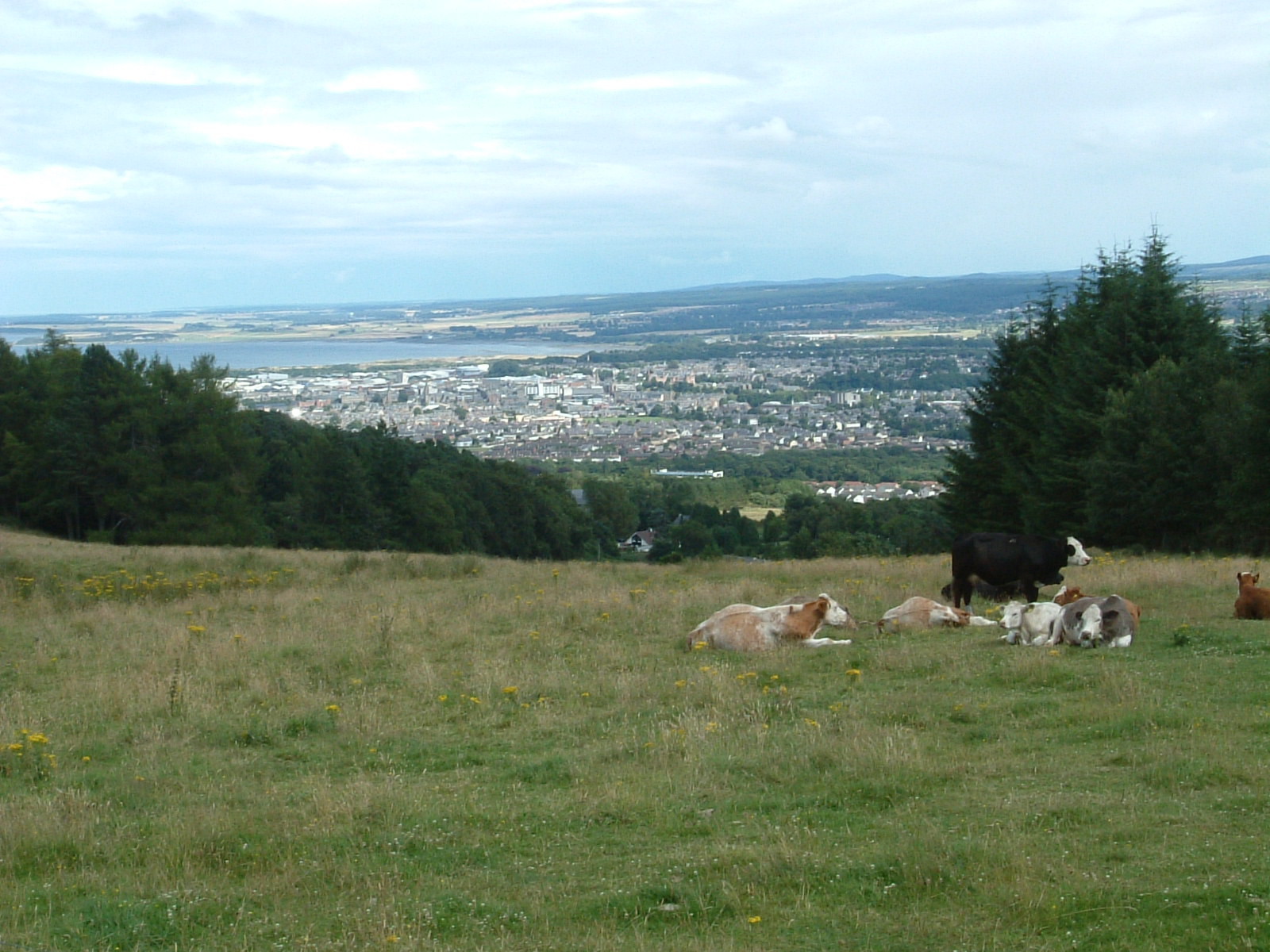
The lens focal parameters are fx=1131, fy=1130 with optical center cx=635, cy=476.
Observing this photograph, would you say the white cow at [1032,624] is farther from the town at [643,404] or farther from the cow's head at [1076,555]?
the town at [643,404]

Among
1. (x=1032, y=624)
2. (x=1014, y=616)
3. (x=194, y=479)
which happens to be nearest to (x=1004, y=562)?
(x=1014, y=616)

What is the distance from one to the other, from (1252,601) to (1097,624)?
2.52m

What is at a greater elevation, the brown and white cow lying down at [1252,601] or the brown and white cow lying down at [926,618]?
the brown and white cow lying down at [1252,601]

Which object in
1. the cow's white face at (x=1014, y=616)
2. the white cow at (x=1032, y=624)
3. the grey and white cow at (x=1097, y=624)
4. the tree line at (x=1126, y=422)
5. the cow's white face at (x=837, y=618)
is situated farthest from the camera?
the tree line at (x=1126, y=422)

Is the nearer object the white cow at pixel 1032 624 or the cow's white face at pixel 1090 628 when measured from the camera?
the cow's white face at pixel 1090 628

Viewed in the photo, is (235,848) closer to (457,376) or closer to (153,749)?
(153,749)

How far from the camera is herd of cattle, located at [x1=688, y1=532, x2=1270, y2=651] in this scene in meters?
12.1

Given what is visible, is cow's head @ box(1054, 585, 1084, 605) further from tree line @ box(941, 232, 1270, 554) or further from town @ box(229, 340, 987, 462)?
town @ box(229, 340, 987, 462)

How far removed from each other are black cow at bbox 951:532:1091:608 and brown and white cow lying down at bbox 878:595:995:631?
1877 millimetres

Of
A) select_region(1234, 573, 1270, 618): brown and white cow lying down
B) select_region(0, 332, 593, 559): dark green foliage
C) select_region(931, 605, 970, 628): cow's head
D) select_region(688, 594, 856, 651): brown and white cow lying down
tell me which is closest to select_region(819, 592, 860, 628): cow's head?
select_region(688, 594, 856, 651): brown and white cow lying down

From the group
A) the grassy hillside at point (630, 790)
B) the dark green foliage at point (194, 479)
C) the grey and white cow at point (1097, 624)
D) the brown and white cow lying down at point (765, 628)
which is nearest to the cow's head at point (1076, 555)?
the grassy hillside at point (630, 790)

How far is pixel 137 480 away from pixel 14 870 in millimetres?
52028

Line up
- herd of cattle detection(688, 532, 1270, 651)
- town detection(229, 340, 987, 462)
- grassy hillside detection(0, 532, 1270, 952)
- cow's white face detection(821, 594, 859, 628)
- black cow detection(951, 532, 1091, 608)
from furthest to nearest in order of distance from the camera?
1. town detection(229, 340, 987, 462)
2. black cow detection(951, 532, 1091, 608)
3. cow's white face detection(821, 594, 859, 628)
4. herd of cattle detection(688, 532, 1270, 651)
5. grassy hillside detection(0, 532, 1270, 952)

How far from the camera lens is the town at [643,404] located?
113500 millimetres
